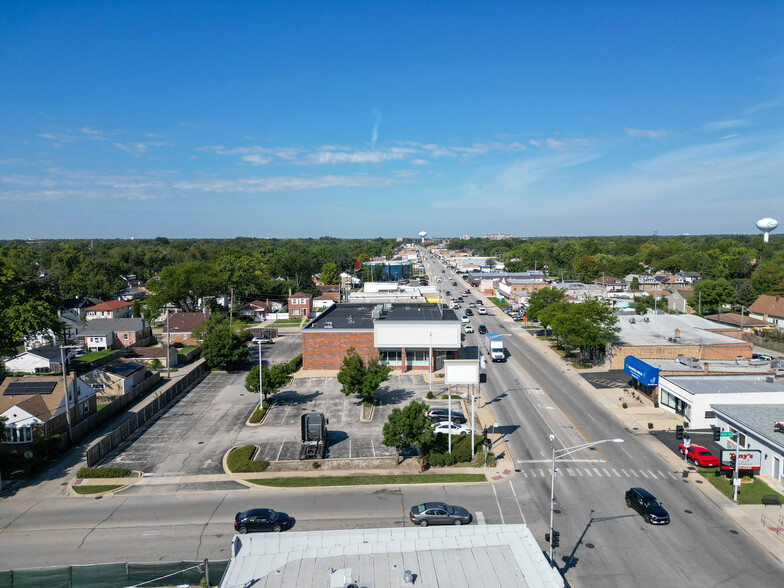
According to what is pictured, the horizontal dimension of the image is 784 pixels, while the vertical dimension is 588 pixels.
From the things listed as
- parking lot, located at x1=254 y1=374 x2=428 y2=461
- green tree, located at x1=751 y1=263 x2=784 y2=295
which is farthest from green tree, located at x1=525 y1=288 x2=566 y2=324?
green tree, located at x1=751 y1=263 x2=784 y2=295

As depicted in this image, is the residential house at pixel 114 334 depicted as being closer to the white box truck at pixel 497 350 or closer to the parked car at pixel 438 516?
the white box truck at pixel 497 350

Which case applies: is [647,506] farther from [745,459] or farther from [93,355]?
[93,355]

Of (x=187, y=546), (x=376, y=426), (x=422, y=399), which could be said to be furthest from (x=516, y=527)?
(x=422, y=399)

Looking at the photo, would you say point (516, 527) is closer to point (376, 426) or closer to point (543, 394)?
point (376, 426)

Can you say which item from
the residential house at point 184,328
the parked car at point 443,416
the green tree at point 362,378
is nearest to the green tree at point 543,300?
the parked car at point 443,416

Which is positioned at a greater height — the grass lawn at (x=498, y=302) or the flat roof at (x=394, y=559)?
the flat roof at (x=394, y=559)

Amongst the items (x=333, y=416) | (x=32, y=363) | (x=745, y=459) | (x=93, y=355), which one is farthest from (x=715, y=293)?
(x=32, y=363)
